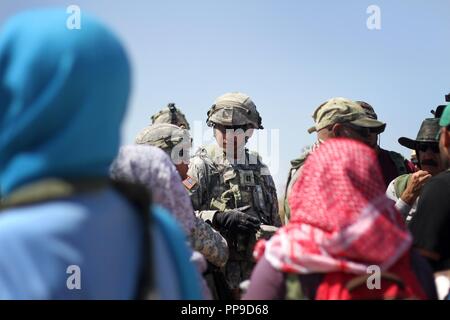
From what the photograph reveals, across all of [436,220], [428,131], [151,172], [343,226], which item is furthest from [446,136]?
[428,131]

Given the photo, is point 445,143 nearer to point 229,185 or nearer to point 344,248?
point 344,248

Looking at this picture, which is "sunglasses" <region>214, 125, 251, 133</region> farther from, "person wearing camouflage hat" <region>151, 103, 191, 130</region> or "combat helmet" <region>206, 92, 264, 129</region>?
"person wearing camouflage hat" <region>151, 103, 191, 130</region>

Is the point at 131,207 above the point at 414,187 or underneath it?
above

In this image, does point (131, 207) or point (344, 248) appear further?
point (344, 248)

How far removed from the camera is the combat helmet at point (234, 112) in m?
6.65

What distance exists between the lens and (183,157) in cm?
468

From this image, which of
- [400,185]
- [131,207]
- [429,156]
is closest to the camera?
[131,207]

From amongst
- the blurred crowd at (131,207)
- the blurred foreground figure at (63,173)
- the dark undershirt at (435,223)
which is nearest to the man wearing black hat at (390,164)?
the blurred crowd at (131,207)

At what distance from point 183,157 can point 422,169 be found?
2044mm

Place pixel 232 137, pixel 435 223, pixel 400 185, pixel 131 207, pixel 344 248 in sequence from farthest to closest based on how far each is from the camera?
pixel 232 137, pixel 400 185, pixel 435 223, pixel 344 248, pixel 131 207

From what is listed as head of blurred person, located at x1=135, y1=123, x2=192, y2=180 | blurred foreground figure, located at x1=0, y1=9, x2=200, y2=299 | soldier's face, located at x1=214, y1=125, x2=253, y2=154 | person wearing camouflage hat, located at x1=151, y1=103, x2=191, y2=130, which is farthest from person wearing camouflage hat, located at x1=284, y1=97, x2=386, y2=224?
person wearing camouflage hat, located at x1=151, y1=103, x2=191, y2=130
